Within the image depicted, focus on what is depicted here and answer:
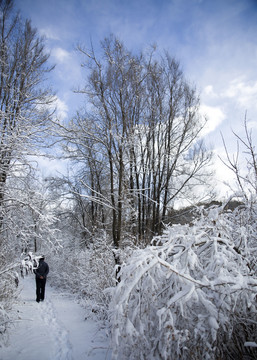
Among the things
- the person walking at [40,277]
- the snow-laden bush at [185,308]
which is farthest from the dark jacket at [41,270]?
the snow-laden bush at [185,308]

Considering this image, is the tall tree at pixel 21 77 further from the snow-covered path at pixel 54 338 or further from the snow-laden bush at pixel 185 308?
the snow-laden bush at pixel 185 308

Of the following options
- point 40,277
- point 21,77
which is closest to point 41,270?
point 40,277

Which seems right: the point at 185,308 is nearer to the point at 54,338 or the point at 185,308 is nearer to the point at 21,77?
the point at 54,338

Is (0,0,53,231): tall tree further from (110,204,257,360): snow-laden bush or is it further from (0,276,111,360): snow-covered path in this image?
(110,204,257,360): snow-laden bush

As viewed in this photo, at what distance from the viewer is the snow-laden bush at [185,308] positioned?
1578 mm

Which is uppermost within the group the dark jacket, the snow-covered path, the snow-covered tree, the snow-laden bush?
the snow-covered tree

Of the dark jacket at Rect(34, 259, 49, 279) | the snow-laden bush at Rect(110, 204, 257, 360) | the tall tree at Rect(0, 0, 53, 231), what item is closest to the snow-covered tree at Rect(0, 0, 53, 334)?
the tall tree at Rect(0, 0, 53, 231)

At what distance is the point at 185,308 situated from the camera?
1.67 metres

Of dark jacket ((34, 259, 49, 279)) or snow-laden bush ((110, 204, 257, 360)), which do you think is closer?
snow-laden bush ((110, 204, 257, 360))

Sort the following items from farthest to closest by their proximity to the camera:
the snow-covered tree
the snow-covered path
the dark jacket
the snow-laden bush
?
the dark jacket, the snow-covered tree, the snow-covered path, the snow-laden bush

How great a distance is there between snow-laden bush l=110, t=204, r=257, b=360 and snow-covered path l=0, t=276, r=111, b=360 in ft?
2.63

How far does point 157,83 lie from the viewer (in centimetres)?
887

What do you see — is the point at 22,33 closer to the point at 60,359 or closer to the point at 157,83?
the point at 157,83

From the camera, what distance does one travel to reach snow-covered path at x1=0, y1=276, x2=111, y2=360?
321 centimetres
